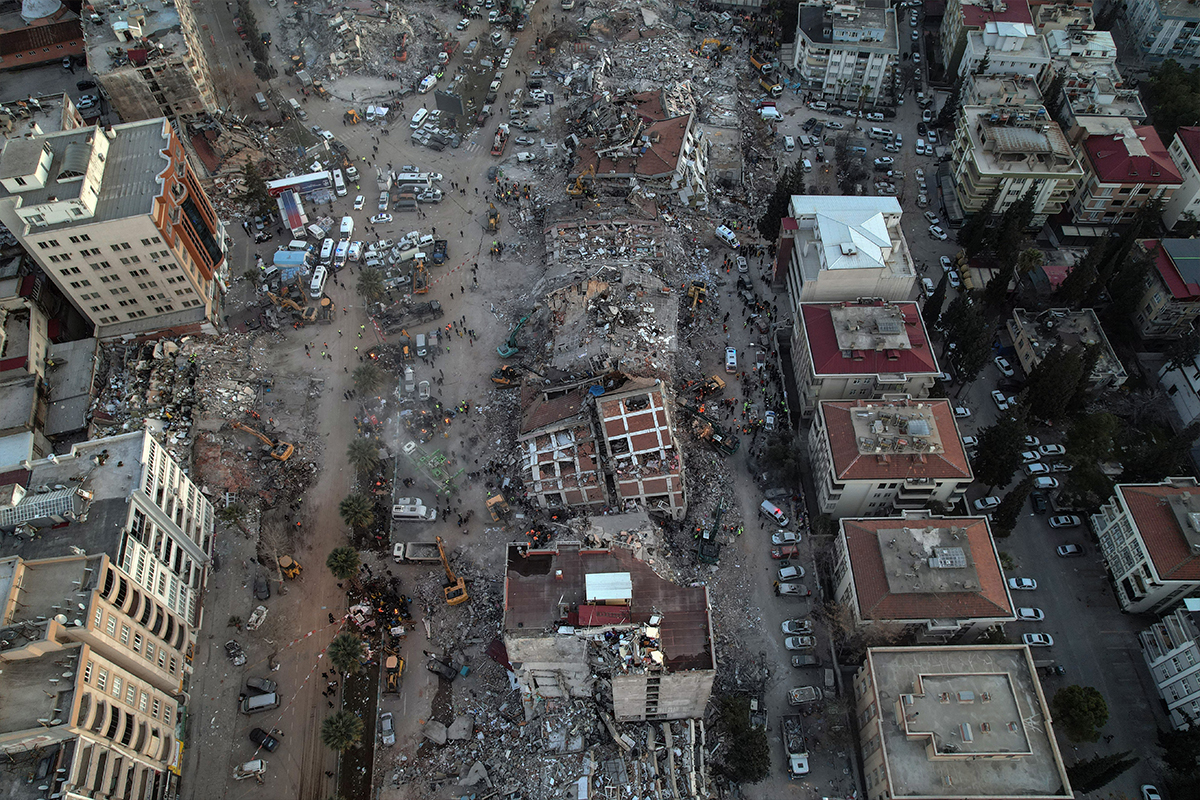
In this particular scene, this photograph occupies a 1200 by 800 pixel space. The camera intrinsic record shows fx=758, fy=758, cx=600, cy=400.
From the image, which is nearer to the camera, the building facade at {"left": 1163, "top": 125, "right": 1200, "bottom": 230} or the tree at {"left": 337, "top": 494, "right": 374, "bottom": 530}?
the tree at {"left": 337, "top": 494, "right": 374, "bottom": 530}

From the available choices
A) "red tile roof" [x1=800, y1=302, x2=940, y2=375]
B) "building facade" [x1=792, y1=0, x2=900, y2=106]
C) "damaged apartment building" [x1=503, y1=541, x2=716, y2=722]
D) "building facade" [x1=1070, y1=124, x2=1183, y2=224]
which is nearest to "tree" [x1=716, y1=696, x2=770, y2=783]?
"damaged apartment building" [x1=503, y1=541, x2=716, y2=722]

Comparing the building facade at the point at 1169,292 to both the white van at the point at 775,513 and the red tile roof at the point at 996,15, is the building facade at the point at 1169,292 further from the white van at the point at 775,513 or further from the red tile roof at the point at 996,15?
the white van at the point at 775,513

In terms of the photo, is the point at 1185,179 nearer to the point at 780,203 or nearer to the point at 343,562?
the point at 780,203

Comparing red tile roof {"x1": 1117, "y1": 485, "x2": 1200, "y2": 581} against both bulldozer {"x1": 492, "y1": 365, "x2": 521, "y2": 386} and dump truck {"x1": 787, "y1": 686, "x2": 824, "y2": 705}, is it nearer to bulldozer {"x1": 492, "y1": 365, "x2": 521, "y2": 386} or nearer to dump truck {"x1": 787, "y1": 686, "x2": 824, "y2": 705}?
dump truck {"x1": 787, "y1": 686, "x2": 824, "y2": 705}

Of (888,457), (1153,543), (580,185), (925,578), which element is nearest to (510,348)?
(580,185)

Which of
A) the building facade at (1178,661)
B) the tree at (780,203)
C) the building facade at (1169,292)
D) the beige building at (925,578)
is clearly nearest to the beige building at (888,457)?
the beige building at (925,578)
